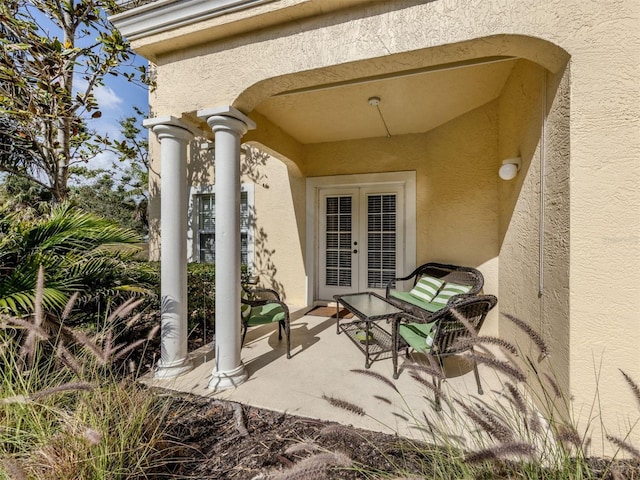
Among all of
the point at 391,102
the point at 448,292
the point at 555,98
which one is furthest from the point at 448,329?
the point at 391,102

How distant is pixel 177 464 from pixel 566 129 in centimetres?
368

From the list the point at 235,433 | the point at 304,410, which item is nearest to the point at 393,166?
the point at 304,410

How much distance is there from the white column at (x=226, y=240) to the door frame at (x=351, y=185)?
318cm

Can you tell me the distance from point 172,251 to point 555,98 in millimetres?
3919

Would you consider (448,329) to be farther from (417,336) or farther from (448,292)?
(448,292)

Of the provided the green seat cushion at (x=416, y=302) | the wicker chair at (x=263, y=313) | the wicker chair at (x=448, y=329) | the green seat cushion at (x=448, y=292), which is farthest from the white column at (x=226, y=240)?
the green seat cushion at (x=448, y=292)

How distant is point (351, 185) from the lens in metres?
6.14

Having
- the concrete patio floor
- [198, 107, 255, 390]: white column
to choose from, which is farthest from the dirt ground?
[198, 107, 255, 390]: white column

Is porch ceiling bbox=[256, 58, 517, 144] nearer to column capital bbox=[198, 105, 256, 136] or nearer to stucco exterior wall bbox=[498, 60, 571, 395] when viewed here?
stucco exterior wall bbox=[498, 60, 571, 395]

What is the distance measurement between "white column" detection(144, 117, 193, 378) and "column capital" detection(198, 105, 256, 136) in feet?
1.37

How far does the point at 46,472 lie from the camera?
149 centimetres

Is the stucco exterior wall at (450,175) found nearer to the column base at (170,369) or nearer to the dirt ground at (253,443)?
the dirt ground at (253,443)

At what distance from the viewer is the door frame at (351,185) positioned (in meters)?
5.53

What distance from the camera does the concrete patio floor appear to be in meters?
2.61
